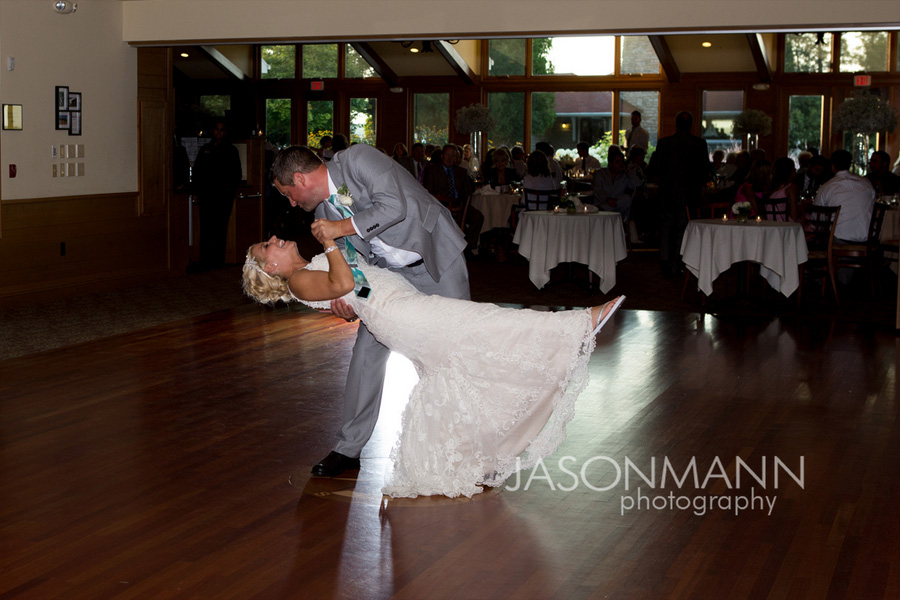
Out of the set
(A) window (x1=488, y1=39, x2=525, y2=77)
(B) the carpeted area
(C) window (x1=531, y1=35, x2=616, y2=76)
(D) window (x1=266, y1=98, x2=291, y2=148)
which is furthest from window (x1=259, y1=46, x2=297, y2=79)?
(B) the carpeted area

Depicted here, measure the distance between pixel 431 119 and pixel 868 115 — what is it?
315 inches

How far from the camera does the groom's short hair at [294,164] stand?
370 cm

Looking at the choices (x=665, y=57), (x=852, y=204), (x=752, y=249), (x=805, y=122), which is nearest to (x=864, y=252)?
(x=852, y=204)

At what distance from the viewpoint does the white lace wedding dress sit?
11.8 ft

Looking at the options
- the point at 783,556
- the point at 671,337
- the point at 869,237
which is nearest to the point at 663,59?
the point at 869,237

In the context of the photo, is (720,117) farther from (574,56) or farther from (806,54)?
(574,56)

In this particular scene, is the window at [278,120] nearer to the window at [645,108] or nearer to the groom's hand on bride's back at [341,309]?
the window at [645,108]

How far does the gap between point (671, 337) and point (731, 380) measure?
1.40 meters

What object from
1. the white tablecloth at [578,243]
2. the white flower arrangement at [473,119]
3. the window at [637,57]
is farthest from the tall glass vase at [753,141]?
the white tablecloth at [578,243]

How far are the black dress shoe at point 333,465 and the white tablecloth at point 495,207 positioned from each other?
8.41m

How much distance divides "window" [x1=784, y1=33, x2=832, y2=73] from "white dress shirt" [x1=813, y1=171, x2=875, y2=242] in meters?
8.63

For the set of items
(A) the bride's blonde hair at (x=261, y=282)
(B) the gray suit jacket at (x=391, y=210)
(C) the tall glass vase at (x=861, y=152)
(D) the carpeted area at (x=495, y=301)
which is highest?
(C) the tall glass vase at (x=861, y=152)

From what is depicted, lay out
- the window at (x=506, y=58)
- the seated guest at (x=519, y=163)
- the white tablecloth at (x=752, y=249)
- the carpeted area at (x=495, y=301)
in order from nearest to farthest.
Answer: the carpeted area at (x=495, y=301)
the white tablecloth at (x=752, y=249)
the seated guest at (x=519, y=163)
the window at (x=506, y=58)

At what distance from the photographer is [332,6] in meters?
9.48
